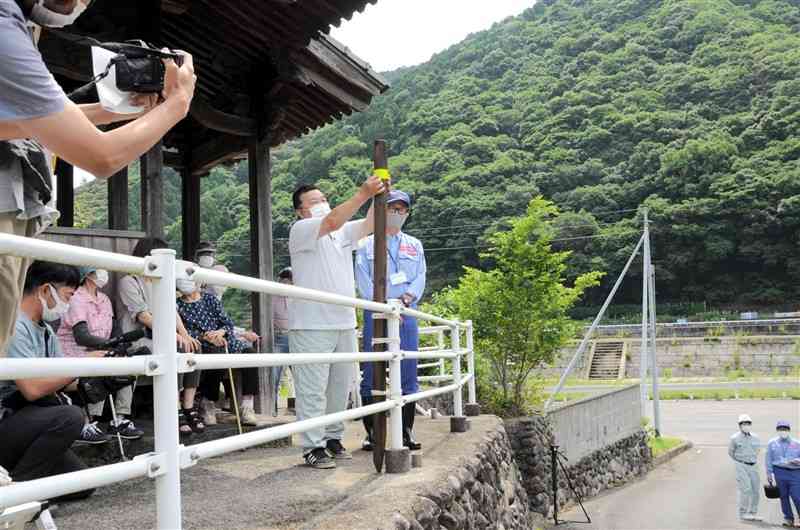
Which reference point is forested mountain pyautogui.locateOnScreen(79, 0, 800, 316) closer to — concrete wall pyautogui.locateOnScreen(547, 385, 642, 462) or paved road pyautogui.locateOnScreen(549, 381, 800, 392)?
paved road pyautogui.locateOnScreen(549, 381, 800, 392)

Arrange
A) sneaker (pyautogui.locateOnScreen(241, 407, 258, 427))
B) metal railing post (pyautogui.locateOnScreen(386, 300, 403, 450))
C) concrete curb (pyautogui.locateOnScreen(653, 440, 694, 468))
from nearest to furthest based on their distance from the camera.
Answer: metal railing post (pyautogui.locateOnScreen(386, 300, 403, 450))
sneaker (pyautogui.locateOnScreen(241, 407, 258, 427))
concrete curb (pyautogui.locateOnScreen(653, 440, 694, 468))

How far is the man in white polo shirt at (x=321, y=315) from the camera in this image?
422cm

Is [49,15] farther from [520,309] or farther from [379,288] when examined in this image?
[520,309]

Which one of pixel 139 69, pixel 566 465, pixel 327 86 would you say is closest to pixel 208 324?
pixel 327 86

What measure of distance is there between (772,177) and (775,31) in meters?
27.2

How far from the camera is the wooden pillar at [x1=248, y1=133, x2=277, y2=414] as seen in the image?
6.75 metres

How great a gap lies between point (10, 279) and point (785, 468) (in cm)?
1409

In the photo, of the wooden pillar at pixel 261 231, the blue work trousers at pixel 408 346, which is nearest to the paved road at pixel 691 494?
the wooden pillar at pixel 261 231

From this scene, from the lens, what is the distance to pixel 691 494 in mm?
14125

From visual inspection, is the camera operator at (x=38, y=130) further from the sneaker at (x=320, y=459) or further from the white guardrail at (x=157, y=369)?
the sneaker at (x=320, y=459)

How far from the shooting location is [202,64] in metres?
6.80

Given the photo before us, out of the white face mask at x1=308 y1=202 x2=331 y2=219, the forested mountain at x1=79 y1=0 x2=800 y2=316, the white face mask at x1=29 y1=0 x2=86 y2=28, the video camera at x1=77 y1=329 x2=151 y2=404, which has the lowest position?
the video camera at x1=77 y1=329 x2=151 y2=404

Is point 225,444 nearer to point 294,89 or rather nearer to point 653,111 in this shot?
point 294,89

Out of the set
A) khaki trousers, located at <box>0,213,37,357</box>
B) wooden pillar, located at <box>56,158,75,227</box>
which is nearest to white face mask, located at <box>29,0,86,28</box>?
khaki trousers, located at <box>0,213,37,357</box>
